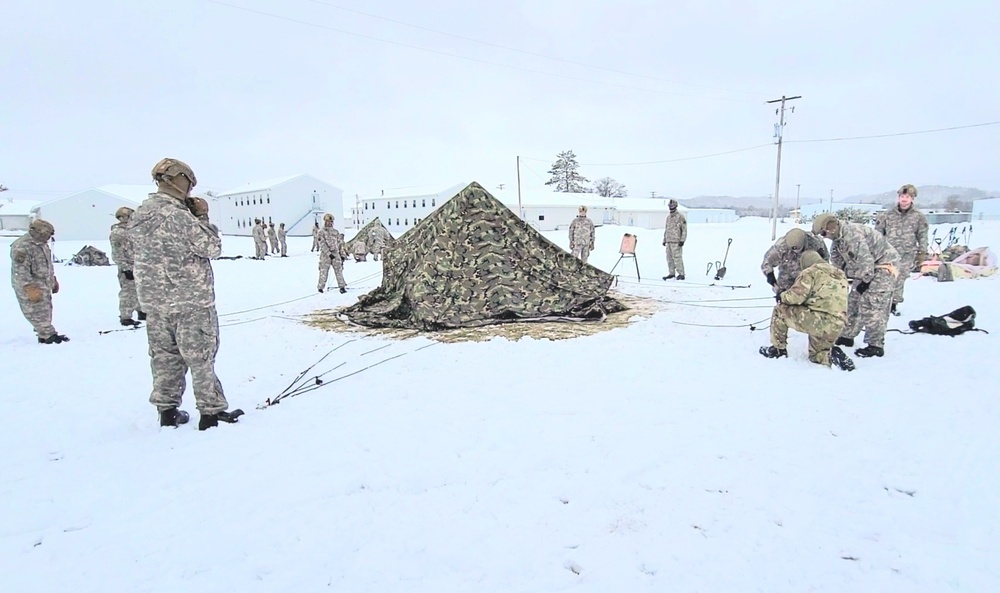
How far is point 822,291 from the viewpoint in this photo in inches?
178

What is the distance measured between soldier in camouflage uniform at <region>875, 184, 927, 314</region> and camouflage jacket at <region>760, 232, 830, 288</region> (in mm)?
1281

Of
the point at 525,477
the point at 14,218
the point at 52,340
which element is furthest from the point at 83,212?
the point at 525,477

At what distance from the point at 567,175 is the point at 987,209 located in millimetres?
39966

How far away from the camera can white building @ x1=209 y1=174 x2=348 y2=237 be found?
41.0 metres

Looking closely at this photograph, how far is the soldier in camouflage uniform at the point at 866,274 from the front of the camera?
4.85 m

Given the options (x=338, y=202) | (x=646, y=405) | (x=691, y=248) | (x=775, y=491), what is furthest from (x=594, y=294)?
(x=338, y=202)

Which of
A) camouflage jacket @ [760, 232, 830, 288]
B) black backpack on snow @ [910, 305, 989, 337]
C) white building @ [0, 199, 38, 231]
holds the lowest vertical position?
black backpack on snow @ [910, 305, 989, 337]

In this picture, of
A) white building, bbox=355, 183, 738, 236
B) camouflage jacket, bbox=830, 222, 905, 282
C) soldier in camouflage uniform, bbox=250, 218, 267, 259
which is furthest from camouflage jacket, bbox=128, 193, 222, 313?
white building, bbox=355, 183, 738, 236

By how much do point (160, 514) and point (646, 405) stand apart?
10.5 feet

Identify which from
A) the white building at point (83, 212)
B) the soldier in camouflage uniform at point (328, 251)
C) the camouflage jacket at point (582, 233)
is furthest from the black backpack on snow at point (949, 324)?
the white building at point (83, 212)

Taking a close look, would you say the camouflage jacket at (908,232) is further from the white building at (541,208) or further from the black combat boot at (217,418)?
the white building at (541,208)

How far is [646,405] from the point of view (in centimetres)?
374

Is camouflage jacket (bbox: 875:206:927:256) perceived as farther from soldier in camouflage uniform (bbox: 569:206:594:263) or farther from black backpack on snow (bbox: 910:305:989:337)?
soldier in camouflage uniform (bbox: 569:206:594:263)

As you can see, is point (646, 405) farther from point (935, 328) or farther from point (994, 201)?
point (994, 201)
